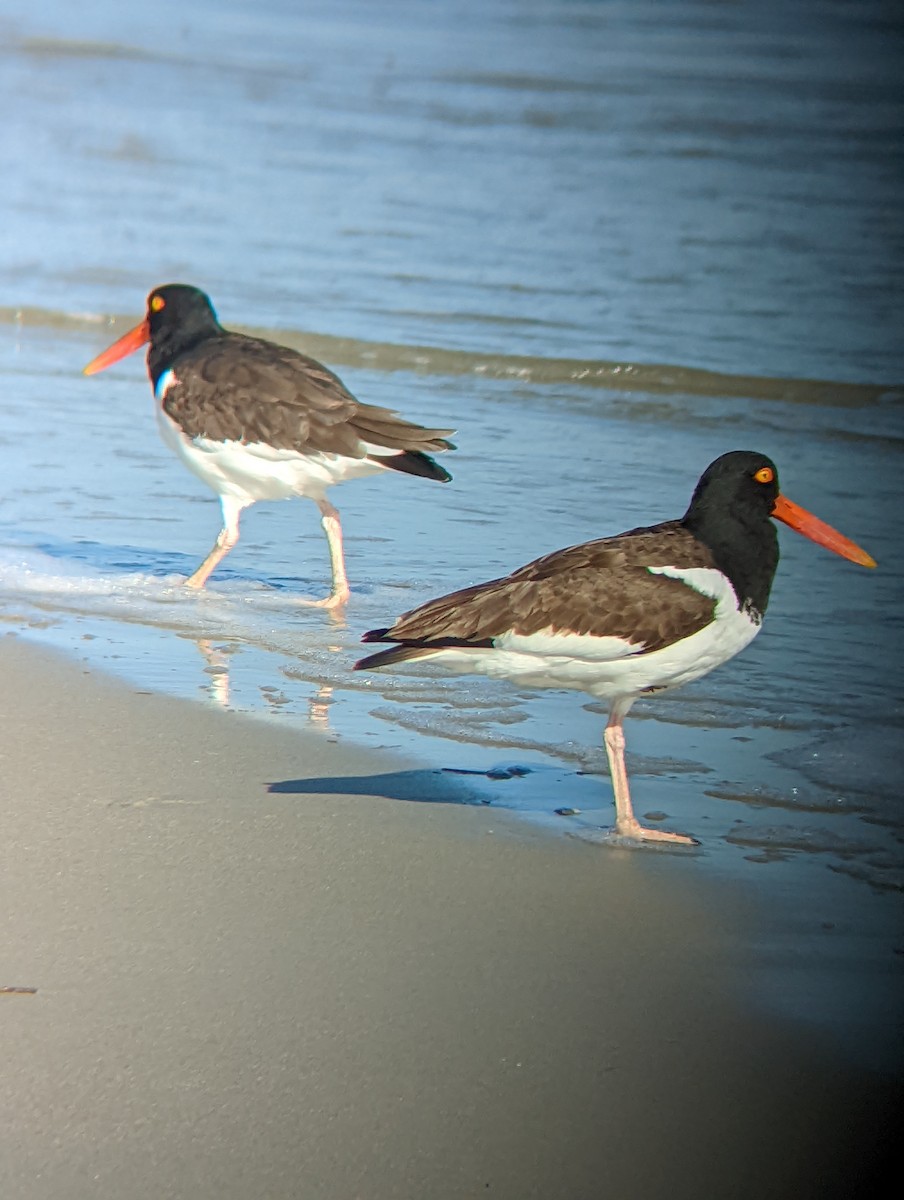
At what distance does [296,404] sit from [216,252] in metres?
7.45

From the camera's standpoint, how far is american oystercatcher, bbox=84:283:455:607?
6.23m

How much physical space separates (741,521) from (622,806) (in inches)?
31.4

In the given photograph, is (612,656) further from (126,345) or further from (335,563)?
(126,345)

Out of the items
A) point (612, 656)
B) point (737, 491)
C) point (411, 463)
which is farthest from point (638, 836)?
point (411, 463)

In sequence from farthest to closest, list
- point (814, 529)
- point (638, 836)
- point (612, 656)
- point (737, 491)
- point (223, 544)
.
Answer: point (223, 544), point (814, 529), point (737, 491), point (612, 656), point (638, 836)

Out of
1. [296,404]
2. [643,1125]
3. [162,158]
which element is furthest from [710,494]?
[162,158]

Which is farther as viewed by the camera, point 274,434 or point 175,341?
point 175,341

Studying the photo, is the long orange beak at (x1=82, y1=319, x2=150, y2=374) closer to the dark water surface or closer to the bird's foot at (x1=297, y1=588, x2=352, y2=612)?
the dark water surface

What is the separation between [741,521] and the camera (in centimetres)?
434

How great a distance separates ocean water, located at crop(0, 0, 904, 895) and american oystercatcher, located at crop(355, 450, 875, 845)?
0.32m

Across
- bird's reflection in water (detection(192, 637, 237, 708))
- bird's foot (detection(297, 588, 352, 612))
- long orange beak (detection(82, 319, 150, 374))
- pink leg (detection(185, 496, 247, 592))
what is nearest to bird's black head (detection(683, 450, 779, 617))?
bird's reflection in water (detection(192, 637, 237, 708))

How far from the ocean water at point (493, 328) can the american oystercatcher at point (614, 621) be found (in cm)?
32

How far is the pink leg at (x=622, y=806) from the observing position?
13.1ft

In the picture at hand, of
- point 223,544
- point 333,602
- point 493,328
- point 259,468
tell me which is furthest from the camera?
point 493,328
